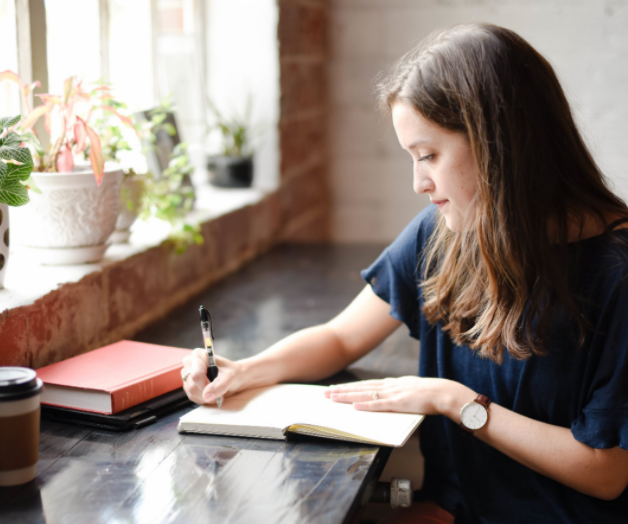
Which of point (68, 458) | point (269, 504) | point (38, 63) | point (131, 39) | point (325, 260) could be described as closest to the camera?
point (269, 504)

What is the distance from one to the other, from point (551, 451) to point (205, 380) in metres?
0.53

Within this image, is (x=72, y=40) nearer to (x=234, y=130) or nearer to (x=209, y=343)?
(x=234, y=130)

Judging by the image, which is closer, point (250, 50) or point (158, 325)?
point (158, 325)

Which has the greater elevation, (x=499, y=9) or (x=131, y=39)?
(x=499, y=9)

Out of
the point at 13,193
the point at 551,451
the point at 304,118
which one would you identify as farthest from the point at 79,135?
the point at 304,118

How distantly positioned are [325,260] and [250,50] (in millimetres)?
808

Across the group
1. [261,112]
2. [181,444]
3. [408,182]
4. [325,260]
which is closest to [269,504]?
[181,444]

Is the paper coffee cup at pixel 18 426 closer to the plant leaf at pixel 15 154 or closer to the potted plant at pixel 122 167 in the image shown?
the plant leaf at pixel 15 154

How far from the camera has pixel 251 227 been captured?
7.80 feet

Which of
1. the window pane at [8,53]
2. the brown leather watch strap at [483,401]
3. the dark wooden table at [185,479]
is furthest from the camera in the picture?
the window pane at [8,53]

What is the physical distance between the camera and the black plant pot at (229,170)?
2.44 meters

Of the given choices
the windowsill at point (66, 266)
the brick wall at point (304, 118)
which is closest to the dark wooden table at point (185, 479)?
the windowsill at point (66, 266)

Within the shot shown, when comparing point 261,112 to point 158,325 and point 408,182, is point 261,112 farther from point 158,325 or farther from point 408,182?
point 158,325

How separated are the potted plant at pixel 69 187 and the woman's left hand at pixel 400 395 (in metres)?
0.58
